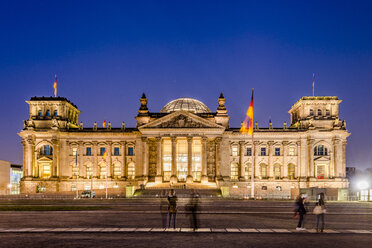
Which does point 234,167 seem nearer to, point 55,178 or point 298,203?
point 55,178

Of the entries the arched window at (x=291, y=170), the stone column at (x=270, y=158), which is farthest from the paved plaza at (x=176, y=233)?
the arched window at (x=291, y=170)

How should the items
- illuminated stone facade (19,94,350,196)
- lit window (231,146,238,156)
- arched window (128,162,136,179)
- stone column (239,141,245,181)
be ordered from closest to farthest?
illuminated stone facade (19,94,350,196)
stone column (239,141,245,181)
lit window (231,146,238,156)
arched window (128,162,136,179)

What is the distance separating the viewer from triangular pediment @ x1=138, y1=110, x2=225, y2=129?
298 feet

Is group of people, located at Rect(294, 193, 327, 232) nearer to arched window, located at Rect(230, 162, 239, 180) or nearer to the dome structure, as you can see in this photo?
arched window, located at Rect(230, 162, 239, 180)

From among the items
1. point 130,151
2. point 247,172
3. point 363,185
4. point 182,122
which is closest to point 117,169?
point 130,151

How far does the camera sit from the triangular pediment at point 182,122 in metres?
90.7

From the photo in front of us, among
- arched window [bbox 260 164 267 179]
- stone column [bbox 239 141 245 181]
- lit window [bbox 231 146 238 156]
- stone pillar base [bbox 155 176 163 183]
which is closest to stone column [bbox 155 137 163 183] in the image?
stone pillar base [bbox 155 176 163 183]

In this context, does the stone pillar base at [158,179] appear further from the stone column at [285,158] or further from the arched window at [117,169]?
the stone column at [285,158]

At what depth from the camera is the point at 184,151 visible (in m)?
95.9

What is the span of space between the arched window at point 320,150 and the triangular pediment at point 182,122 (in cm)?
2335

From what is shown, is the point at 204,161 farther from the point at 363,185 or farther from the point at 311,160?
the point at 363,185

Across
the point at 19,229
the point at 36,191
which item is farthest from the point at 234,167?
the point at 19,229

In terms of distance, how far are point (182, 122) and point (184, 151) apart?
28.0 ft

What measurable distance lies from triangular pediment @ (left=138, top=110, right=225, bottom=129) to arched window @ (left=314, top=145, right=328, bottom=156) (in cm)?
2335
